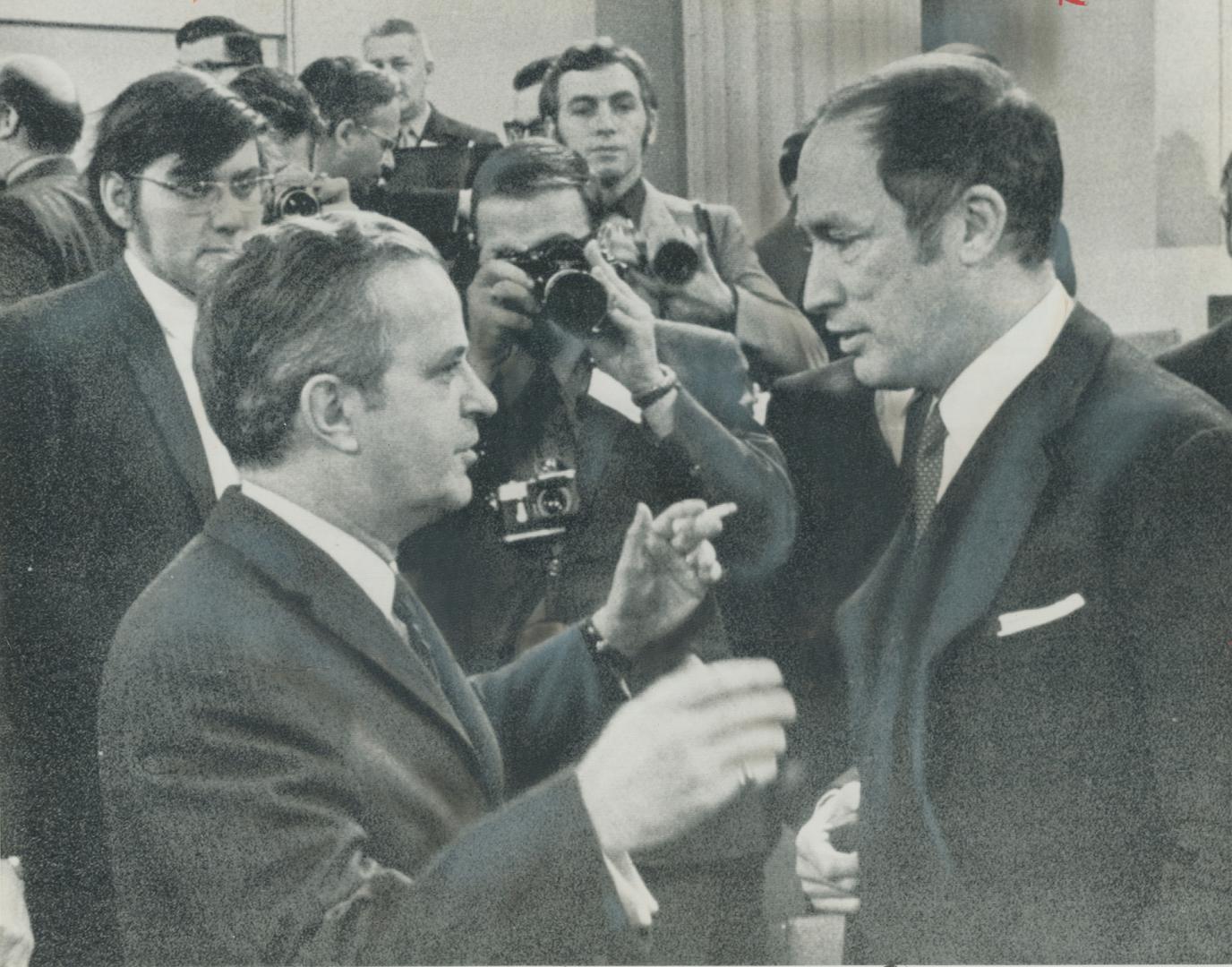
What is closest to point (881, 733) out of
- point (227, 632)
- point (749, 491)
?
point (749, 491)

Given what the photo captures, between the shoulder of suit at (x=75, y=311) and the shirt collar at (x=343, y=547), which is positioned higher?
the shoulder of suit at (x=75, y=311)

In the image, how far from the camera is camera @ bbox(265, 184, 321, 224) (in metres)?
2.46

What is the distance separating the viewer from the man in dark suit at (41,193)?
8.42 ft

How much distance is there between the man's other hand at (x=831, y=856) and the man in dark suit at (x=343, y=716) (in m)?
0.22

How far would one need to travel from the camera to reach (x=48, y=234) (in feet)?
8.50

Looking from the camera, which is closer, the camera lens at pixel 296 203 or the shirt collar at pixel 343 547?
the shirt collar at pixel 343 547

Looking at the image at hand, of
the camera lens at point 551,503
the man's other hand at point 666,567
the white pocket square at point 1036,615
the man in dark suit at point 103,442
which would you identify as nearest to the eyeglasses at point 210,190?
the man in dark suit at point 103,442

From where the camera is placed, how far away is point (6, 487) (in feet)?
8.63

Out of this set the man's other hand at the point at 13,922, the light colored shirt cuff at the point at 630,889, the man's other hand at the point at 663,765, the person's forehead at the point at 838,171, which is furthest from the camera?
the man's other hand at the point at 13,922

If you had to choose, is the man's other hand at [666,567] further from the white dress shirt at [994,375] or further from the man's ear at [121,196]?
Result: the man's ear at [121,196]

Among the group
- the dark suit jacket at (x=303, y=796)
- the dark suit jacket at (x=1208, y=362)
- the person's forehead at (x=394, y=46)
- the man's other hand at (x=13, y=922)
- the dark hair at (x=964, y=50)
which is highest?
the person's forehead at (x=394, y=46)

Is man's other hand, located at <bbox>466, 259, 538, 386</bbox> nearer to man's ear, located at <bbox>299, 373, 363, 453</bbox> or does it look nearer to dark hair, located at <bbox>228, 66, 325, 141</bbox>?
man's ear, located at <bbox>299, 373, 363, 453</bbox>

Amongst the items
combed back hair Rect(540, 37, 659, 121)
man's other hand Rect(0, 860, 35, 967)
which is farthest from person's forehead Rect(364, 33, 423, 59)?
man's other hand Rect(0, 860, 35, 967)

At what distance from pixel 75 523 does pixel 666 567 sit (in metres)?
1.00
